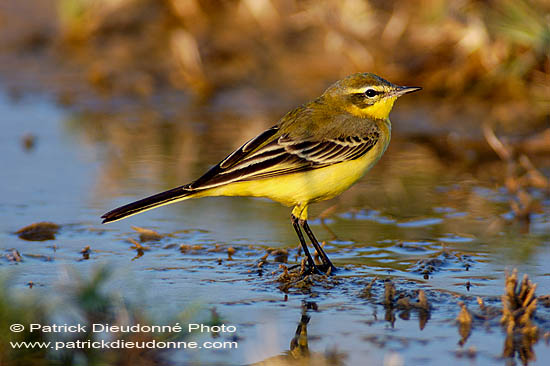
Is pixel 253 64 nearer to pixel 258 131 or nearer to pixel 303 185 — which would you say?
pixel 258 131

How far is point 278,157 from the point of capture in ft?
22.0

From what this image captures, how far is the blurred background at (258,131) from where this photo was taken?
643 cm

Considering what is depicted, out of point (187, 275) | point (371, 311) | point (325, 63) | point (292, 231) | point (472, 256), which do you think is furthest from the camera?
point (325, 63)

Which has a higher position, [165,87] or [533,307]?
[165,87]

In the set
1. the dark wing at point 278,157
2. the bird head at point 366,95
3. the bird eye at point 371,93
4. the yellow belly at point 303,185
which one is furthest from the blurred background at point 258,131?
the bird eye at point 371,93

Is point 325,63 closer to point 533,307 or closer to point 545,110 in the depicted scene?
point 545,110

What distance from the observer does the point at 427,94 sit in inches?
468

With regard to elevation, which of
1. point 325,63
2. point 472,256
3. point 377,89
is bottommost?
point 472,256

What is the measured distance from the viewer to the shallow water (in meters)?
5.22

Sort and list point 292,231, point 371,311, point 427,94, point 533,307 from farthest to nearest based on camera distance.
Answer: point 427,94 → point 292,231 → point 371,311 → point 533,307

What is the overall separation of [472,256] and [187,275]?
7.05 feet

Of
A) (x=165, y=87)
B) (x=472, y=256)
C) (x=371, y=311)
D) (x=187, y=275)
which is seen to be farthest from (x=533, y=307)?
(x=165, y=87)

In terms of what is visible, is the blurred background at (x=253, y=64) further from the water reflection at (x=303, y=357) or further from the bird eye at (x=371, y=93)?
the water reflection at (x=303, y=357)

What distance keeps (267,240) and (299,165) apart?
0.95 m
